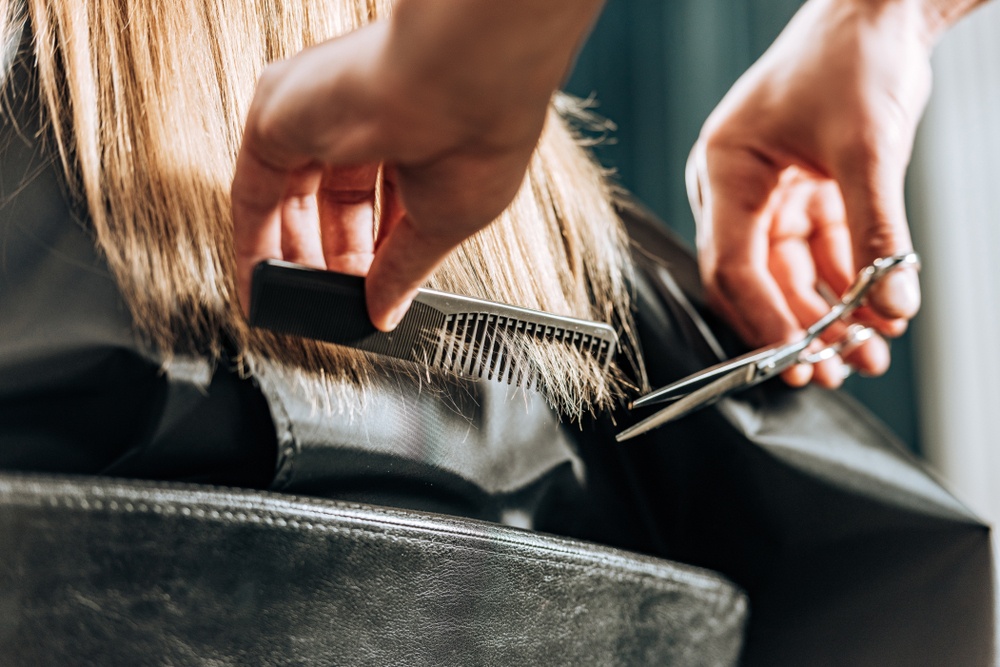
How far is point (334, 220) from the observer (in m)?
0.43

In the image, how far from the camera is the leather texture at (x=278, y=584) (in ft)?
1.22

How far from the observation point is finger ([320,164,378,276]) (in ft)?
1.34

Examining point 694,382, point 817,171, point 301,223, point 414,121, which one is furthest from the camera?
point 817,171

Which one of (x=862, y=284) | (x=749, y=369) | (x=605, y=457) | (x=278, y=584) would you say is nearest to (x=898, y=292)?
(x=862, y=284)

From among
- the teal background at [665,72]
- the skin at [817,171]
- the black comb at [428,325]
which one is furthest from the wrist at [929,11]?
the teal background at [665,72]

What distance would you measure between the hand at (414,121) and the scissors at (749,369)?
239 millimetres

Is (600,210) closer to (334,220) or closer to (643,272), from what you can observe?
(643,272)

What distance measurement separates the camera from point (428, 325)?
44cm

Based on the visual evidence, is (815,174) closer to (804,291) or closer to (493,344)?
(804,291)

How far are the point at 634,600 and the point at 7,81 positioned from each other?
1.55 ft

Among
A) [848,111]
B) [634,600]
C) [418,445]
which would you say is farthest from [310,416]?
[848,111]

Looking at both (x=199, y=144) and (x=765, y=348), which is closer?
(x=199, y=144)

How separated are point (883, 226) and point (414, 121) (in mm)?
448

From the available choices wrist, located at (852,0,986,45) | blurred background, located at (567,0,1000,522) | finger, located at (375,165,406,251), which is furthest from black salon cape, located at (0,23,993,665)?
blurred background, located at (567,0,1000,522)
